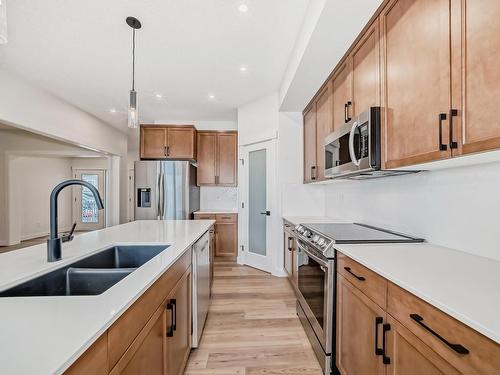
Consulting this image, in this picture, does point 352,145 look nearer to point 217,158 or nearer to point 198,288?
point 198,288

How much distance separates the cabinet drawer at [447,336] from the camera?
641mm

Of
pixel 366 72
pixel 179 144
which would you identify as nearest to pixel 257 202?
pixel 179 144

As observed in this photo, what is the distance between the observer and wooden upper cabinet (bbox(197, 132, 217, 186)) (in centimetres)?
489

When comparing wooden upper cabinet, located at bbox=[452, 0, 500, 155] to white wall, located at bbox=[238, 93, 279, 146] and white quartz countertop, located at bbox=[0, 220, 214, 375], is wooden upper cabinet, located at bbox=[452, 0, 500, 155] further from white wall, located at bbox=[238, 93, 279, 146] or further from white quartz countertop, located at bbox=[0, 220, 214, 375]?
white wall, located at bbox=[238, 93, 279, 146]

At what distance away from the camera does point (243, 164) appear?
4289 mm

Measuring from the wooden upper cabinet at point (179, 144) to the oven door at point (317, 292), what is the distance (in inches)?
122

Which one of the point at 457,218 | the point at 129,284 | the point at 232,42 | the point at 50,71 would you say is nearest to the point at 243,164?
the point at 232,42

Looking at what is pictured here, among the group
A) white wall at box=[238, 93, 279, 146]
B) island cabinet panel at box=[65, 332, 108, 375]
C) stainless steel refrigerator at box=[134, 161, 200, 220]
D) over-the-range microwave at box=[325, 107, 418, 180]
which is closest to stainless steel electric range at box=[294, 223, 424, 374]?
over-the-range microwave at box=[325, 107, 418, 180]

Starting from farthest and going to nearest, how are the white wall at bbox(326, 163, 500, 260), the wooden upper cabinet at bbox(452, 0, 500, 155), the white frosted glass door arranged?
1. the white frosted glass door
2. the white wall at bbox(326, 163, 500, 260)
3. the wooden upper cabinet at bbox(452, 0, 500, 155)

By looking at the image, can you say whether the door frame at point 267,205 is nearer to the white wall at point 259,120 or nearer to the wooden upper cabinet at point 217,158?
the white wall at point 259,120

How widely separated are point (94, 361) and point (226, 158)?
14.4ft

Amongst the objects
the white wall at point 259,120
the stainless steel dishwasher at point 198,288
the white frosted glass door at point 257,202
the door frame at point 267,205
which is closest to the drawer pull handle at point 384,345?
the stainless steel dishwasher at point 198,288

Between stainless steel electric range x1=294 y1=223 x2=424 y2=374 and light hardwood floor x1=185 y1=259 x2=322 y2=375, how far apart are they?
0.55ft

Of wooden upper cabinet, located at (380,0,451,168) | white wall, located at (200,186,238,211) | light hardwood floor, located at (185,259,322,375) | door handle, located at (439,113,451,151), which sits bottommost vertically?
light hardwood floor, located at (185,259,322,375)
